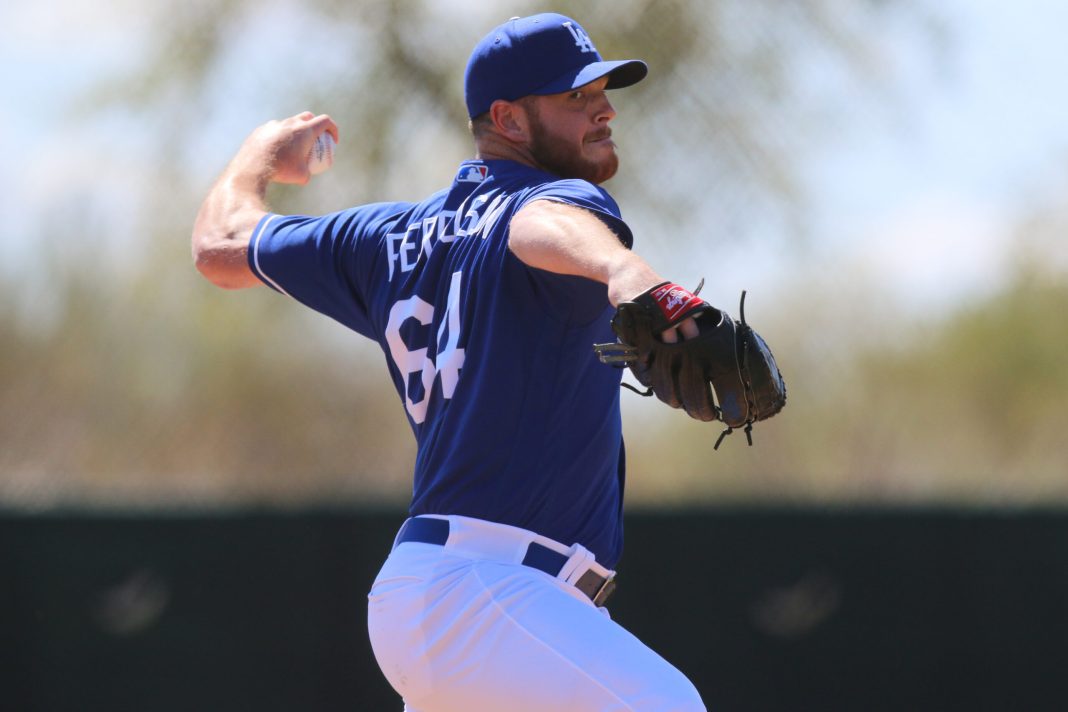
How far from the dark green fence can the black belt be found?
4439 millimetres

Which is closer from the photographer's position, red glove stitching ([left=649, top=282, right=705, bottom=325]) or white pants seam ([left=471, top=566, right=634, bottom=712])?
red glove stitching ([left=649, top=282, right=705, bottom=325])

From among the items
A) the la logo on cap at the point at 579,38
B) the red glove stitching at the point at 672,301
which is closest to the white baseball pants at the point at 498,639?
the red glove stitching at the point at 672,301

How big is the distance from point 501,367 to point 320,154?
3.94 ft

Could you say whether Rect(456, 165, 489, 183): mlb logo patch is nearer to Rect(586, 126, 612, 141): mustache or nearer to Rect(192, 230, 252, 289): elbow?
Rect(586, 126, 612, 141): mustache

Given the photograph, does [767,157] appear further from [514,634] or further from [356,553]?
[514,634]

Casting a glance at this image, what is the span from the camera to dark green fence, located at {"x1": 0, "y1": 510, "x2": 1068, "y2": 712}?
7.29 m

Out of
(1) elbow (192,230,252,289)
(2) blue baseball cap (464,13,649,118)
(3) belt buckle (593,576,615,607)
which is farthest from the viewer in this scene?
(1) elbow (192,230,252,289)

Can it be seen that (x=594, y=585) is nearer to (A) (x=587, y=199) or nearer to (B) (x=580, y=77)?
(A) (x=587, y=199)

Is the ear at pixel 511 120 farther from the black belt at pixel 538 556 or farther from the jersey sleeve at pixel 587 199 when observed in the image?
the black belt at pixel 538 556

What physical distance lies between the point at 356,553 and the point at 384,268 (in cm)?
451

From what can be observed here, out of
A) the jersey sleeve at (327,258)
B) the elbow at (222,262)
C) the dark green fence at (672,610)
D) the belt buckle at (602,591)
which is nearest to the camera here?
the belt buckle at (602,591)

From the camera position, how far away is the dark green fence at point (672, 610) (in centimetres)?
729

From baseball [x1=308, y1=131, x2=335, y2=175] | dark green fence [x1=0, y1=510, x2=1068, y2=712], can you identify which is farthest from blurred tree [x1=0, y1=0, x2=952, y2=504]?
baseball [x1=308, y1=131, x2=335, y2=175]

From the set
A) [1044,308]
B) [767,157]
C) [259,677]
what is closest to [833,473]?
[767,157]
